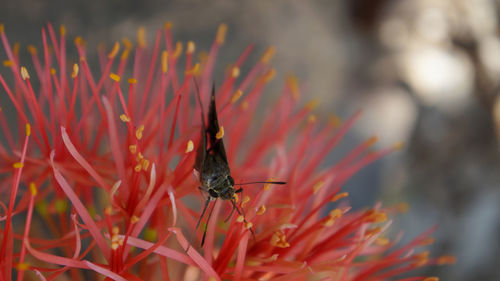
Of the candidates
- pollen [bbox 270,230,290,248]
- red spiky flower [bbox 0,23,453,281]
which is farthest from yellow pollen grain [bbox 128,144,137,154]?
pollen [bbox 270,230,290,248]

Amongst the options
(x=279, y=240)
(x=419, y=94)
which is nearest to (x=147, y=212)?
(x=279, y=240)

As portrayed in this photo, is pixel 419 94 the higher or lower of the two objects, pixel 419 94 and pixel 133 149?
the higher

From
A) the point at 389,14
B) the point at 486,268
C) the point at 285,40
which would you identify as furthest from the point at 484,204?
the point at 285,40

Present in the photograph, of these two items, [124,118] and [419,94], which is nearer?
[124,118]

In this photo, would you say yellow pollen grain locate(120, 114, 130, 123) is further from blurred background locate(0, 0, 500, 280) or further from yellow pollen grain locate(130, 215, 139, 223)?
blurred background locate(0, 0, 500, 280)

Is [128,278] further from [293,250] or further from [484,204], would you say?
[484,204]

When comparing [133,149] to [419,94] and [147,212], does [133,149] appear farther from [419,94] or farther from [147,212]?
[419,94]

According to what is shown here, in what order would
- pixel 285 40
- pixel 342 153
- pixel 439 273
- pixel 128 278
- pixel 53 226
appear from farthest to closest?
pixel 342 153, pixel 439 273, pixel 285 40, pixel 53 226, pixel 128 278
